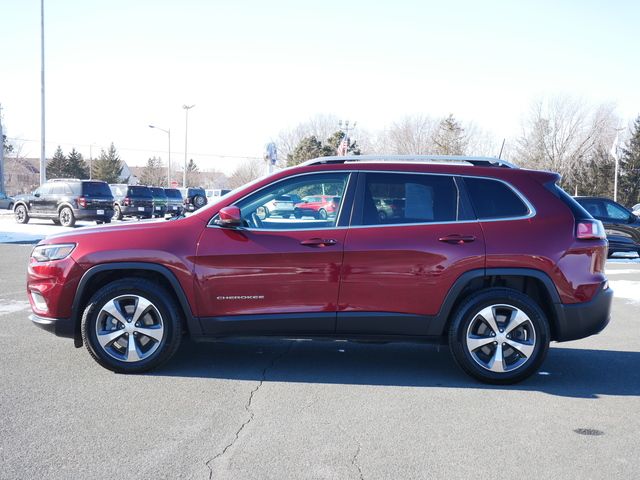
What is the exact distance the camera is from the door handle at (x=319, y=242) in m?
5.48

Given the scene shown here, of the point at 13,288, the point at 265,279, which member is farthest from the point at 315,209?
the point at 13,288

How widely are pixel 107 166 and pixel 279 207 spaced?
284 feet

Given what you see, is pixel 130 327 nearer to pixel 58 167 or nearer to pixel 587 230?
pixel 587 230

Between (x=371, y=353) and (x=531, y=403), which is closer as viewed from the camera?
(x=531, y=403)

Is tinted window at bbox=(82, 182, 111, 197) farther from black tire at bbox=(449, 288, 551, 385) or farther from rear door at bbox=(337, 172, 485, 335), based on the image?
black tire at bbox=(449, 288, 551, 385)

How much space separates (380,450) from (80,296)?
9.73 ft

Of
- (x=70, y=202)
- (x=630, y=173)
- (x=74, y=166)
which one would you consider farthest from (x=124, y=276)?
(x=74, y=166)

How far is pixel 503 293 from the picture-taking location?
551 cm

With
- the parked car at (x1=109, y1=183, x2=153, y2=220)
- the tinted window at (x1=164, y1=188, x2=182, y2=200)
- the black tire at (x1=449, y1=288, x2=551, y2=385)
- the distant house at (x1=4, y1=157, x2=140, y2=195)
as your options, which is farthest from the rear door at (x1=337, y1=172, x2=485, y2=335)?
the distant house at (x1=4, y1=157, x2=140, y2=195)

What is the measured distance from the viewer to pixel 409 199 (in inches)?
223

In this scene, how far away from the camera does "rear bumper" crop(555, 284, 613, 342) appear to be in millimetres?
5535

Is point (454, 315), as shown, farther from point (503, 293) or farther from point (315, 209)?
point (315, 209)

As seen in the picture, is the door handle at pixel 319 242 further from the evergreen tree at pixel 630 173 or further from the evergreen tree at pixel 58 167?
the evergreen tree at pixel 58 167

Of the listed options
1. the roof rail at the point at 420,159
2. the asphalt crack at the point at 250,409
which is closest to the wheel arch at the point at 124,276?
the asphalt crack at the point at 250,409
